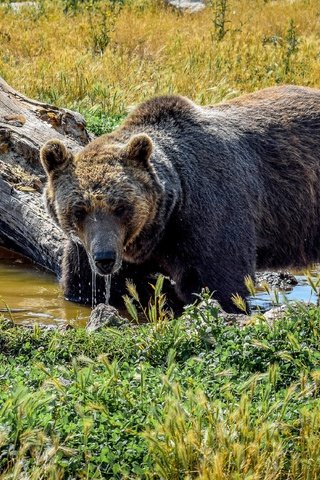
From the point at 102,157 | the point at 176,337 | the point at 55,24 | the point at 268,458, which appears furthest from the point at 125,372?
the point at 55,24

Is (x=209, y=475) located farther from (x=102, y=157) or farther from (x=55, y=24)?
(x=55, y=24)

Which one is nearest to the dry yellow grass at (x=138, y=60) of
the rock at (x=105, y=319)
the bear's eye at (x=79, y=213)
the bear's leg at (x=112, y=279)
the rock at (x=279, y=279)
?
the rock at (x=279, y=279)

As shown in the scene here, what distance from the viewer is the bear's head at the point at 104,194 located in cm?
620

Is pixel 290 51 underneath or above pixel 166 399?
above

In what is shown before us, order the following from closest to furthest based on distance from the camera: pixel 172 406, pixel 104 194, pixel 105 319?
pixel 172 406, pixel 105 319, pixel 104 194

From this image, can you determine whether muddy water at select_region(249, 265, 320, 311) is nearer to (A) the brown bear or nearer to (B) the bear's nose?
(A) the brown bear

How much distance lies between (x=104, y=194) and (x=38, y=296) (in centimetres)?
165

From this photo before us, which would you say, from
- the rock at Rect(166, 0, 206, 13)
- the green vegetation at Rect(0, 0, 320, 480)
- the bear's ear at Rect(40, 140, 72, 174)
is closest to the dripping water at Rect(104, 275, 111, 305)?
the bear's ear at Rect(40, 140, 72, 174)

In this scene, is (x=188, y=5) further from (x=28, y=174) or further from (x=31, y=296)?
(x=31, y=296)

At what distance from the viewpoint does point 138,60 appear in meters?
13.9

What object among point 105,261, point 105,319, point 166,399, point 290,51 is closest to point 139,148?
point 105,261

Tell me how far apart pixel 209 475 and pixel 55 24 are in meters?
14.9

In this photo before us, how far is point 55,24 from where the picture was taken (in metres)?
17.3

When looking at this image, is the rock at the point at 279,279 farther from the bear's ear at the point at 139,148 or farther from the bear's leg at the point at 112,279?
the bear's ear at the point at 139,148
